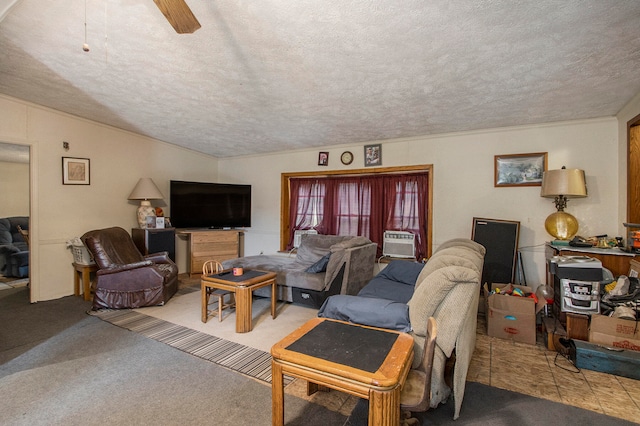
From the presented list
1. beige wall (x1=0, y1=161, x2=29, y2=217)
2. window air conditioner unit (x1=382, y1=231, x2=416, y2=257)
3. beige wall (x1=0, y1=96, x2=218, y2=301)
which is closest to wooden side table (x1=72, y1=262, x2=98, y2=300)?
beige wall (x1=0, y1=96, x2=218, y2=301)

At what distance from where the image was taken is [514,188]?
376 centimetres

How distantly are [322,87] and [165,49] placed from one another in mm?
1415

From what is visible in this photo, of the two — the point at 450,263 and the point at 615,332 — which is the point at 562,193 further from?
the point at 450,263

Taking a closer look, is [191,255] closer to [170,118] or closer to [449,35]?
[170,118]

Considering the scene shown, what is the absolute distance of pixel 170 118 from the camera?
4039 millimetres

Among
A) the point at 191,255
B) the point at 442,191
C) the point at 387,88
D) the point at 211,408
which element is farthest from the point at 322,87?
the point at 191,255

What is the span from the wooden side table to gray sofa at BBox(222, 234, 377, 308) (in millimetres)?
1768

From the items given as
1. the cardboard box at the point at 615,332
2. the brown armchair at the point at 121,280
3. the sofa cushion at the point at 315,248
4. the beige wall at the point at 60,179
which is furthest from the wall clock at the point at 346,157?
the cardboard box at the point at 615,332

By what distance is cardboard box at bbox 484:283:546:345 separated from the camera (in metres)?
2.75

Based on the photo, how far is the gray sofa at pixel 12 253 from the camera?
16.4 ft

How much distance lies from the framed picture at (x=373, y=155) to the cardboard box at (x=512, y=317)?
2496 millimetres

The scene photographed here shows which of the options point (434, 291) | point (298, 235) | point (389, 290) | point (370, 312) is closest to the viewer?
point (434, 291)

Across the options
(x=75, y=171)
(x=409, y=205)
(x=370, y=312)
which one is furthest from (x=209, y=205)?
(x=370, y=312)

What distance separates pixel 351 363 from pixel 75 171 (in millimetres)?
4799
